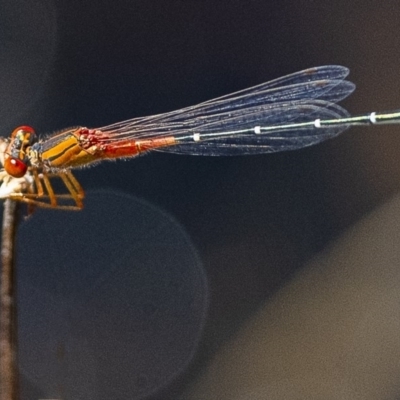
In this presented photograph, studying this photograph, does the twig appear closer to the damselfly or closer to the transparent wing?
the damselfly

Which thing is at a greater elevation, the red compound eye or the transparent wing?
the transparent wing

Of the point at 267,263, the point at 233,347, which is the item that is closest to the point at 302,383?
the point at 233,347

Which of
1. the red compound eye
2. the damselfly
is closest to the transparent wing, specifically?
the damselfly

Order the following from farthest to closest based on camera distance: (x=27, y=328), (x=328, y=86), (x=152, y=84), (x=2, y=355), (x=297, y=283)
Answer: (x=152, y=84), (x=297, y=283), (x=27, y=328), (x=328, y=86), (x=2, y=355)

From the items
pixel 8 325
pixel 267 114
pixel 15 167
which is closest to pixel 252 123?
pixel 267 114

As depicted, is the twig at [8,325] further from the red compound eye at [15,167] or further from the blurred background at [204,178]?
the blurred background at [204,178]

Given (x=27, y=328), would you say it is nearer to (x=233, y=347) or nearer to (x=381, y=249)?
(x=233, y=347)
